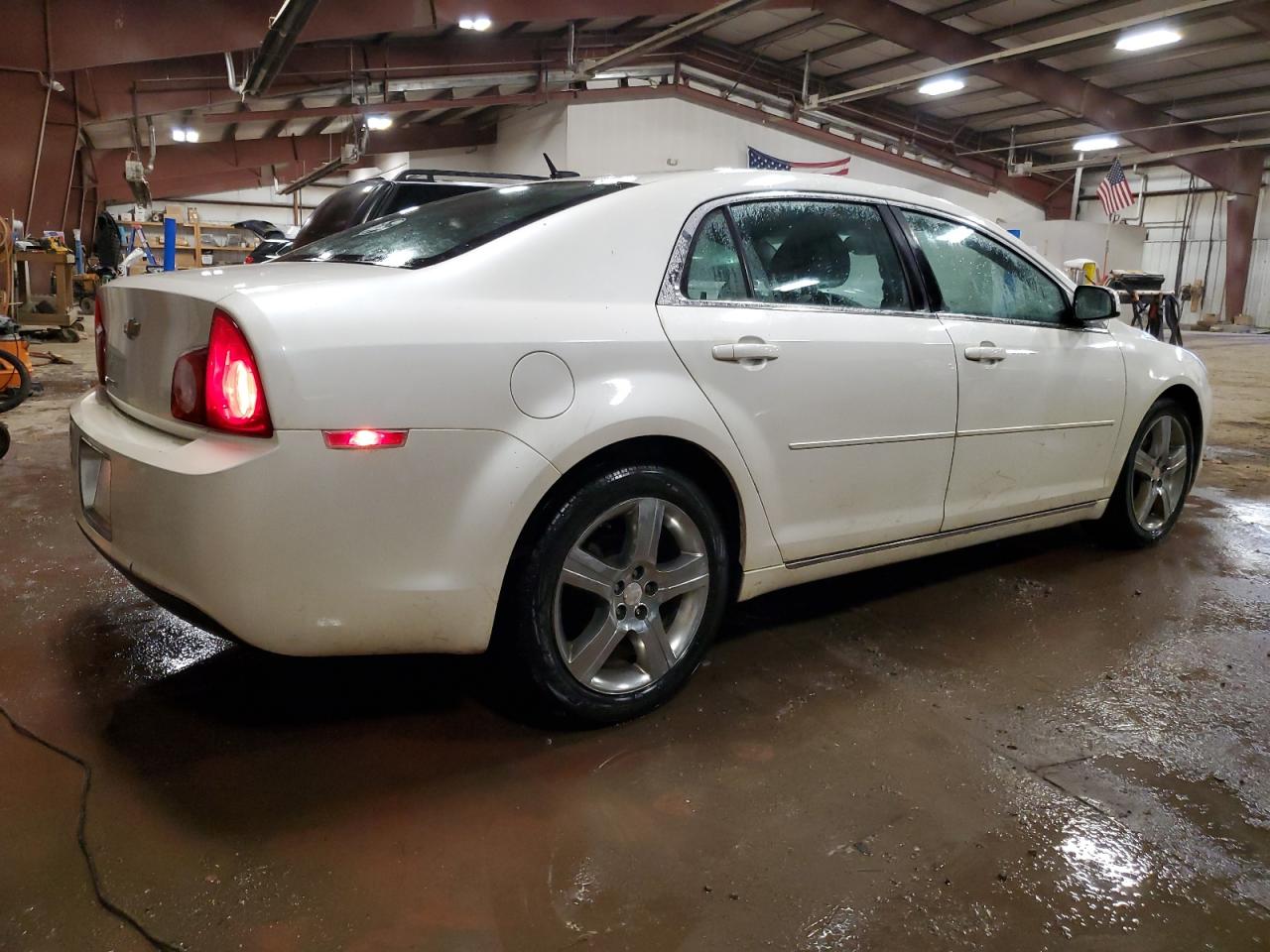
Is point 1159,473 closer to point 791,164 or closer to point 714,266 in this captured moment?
point 714,266

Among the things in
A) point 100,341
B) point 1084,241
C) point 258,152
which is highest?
point 258,152

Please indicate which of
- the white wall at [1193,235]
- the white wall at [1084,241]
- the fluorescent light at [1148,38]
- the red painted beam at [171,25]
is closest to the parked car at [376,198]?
the red painted beam at [171,25]

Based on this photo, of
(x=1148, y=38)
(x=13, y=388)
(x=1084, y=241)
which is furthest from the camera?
(x=1084, y=241)

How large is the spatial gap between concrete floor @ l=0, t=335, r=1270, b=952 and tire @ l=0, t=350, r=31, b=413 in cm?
377

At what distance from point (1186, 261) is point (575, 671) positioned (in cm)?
2650

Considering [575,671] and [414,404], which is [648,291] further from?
[575,671]

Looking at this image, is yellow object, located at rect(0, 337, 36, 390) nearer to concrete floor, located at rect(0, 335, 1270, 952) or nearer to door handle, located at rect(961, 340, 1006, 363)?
concrete floor, located at rect(0, 335, 1270, 952)

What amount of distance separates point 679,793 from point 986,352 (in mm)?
1696

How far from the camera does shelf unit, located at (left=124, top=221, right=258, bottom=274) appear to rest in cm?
2156

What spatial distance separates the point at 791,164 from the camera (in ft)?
55.8

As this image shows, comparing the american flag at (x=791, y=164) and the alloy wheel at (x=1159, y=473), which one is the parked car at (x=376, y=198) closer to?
the alloy wheel at (x=1159, y=473)

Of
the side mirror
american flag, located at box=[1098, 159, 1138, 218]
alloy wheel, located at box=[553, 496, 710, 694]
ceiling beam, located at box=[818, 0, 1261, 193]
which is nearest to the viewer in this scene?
alloy wheel, located at box=[553, 496, 710, 694]

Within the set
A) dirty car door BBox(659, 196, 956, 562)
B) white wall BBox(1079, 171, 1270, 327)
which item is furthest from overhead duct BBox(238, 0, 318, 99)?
white wall BBox(1079, 171, 1270, 327)

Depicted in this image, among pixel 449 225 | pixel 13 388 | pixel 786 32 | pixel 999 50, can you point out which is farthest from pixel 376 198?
pixel 999 50
